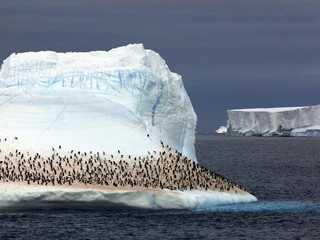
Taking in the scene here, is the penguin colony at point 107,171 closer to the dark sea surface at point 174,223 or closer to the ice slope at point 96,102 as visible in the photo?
the ice slope at point 96,102

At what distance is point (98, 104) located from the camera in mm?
60031

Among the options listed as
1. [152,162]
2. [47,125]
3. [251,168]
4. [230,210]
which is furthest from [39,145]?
[251,168]

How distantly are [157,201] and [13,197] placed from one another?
7221 mm

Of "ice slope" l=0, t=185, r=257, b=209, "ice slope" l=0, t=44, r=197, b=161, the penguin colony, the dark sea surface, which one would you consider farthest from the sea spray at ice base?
→ the dark sea surface

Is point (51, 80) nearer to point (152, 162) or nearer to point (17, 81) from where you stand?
point (17, 81)

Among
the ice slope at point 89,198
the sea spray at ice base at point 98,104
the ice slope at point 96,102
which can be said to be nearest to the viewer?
the ice slope at point 89,198

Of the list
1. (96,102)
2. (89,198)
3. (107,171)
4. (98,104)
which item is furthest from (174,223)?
(96,102)

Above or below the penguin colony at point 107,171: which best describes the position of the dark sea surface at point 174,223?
below

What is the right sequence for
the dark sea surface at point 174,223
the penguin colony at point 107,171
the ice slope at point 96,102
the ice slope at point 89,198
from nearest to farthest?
the dark sea surface at point 174,223 → the ice slope at point 89,198 → the penguin colony at point 107,171 → the ice slope at point 96,102

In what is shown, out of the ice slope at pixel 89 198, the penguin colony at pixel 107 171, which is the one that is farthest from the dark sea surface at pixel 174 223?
the penguin colony at pixel 107 171

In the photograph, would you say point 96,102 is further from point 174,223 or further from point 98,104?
point 174,223

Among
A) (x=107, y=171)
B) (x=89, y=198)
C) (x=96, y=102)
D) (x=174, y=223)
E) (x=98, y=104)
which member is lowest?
(x=174, y=223)

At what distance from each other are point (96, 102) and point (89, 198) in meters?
9.44

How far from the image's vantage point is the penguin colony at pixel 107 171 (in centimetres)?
5372
